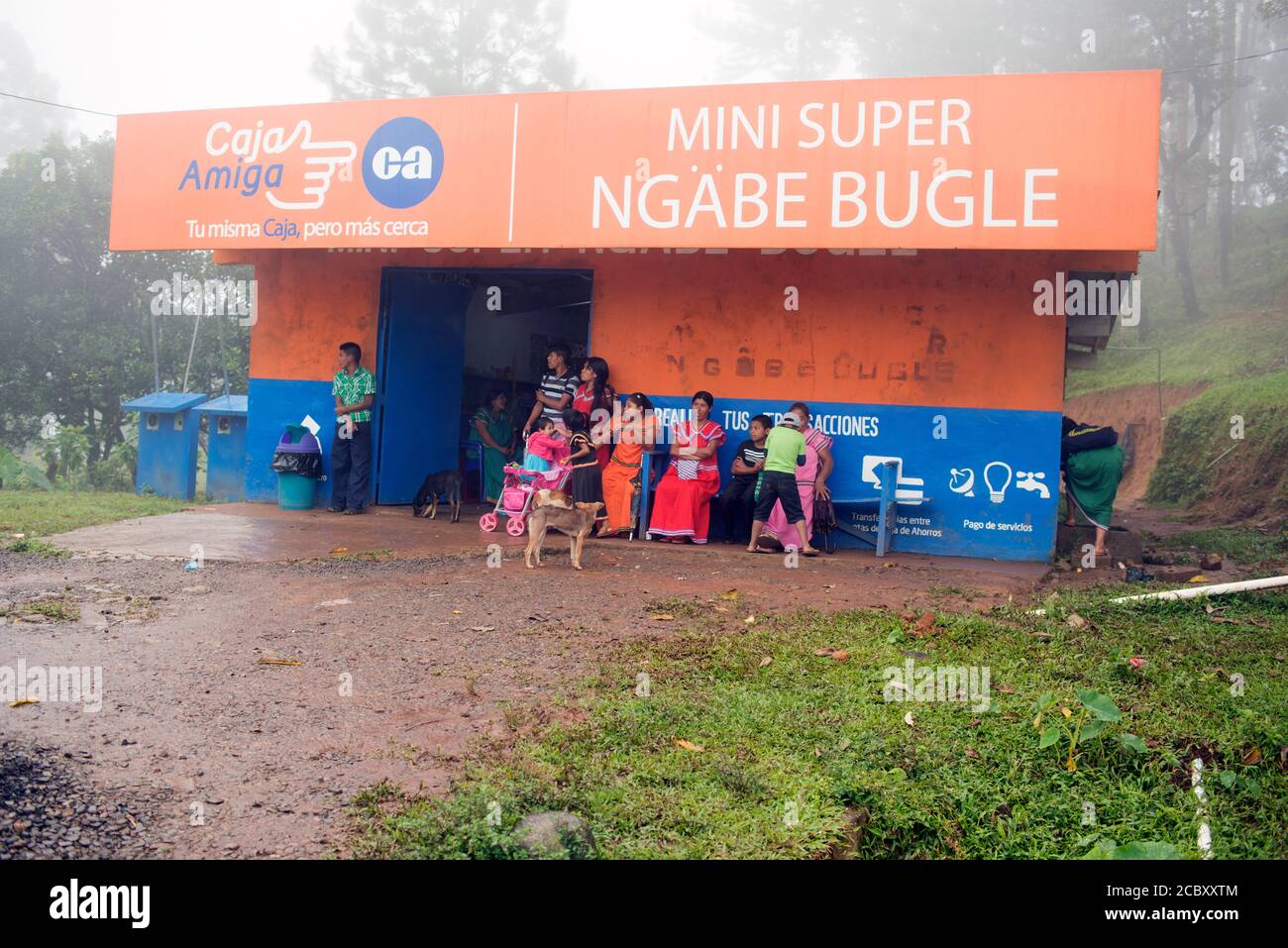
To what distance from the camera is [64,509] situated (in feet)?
39.1

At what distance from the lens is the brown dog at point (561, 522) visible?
29.4 ft

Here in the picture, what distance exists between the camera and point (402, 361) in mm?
13133

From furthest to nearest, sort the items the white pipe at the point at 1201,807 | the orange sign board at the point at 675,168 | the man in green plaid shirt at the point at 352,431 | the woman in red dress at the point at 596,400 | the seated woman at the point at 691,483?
the man in green plaid shirt at the point at 352,431, the woman in red dress at the point at 596,400, the seated woman at the point at 691,483, the orange sign board at the point at 675,168, the white pipe at the point at 1201,807

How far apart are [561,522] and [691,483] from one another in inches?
86.1

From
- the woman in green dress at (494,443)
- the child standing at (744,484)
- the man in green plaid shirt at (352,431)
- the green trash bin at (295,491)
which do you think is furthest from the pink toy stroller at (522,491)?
the woman in green dress at (494,443)

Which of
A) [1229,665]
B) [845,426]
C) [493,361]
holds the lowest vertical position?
[1229,665]

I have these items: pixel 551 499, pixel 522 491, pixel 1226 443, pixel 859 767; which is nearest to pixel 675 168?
pixel 522 491

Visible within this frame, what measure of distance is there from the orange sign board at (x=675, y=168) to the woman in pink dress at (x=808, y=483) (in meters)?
1.98

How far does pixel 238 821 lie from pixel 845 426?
832cm

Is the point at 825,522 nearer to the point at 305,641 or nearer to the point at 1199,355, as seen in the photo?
the point at 305,641

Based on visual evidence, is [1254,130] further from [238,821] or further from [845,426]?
[238,821]

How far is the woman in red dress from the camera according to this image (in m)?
11.3

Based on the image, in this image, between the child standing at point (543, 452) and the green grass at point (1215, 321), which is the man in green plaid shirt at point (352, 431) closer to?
the child standing at point (543, 452)
